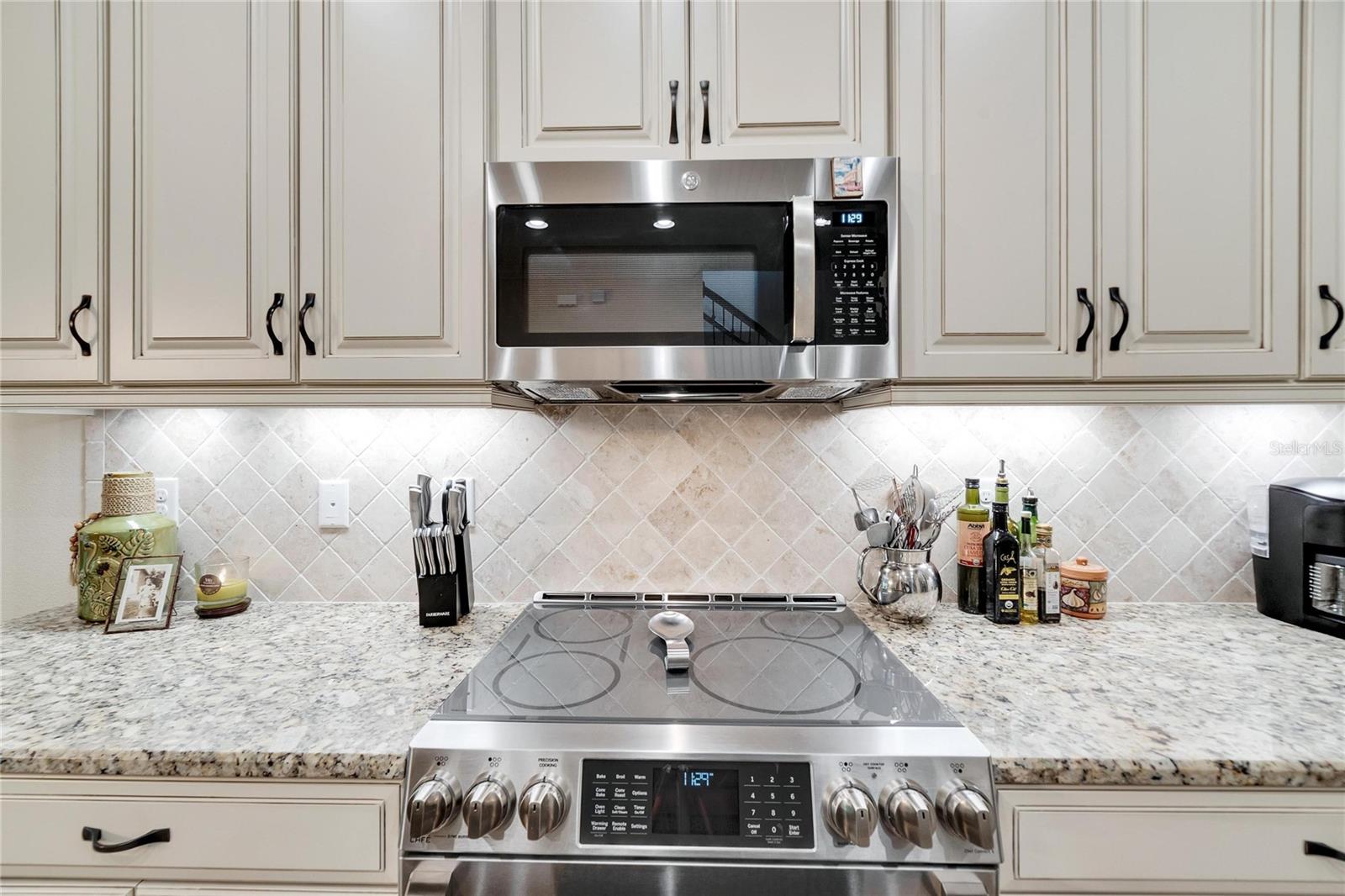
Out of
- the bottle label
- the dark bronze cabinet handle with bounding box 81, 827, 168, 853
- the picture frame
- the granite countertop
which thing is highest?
the bottle label

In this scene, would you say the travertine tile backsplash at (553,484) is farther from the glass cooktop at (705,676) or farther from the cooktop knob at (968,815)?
the cooktop knob at (968,815)

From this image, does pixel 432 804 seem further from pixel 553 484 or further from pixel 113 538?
pixel 113 538

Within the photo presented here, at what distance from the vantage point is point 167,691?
0.96 m

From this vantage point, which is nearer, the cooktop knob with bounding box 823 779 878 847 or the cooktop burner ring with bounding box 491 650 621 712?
the cooktop knob with bounding box 823 779 878 847

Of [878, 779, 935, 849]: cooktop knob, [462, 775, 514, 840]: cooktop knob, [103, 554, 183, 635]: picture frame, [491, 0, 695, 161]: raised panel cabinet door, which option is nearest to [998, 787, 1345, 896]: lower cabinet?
[878, 779, 935, 849]: cooktop knob

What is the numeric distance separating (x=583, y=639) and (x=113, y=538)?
1144mm

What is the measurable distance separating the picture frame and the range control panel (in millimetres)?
1164

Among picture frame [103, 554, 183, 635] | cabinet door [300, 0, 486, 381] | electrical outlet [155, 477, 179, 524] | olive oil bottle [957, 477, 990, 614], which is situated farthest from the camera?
electrical outlet [155, 477, 179, 524]

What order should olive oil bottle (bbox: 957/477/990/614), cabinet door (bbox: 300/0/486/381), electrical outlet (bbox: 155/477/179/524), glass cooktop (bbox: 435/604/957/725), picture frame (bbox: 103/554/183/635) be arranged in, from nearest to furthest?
glass cooktop (bbox: 435/604/957/725) < cabinet door (bbox: 300/0/486/381) < picture frame (bbox: 103/554/183/635) < olive oil bottle (bbox: 957/477/990/614) < electrical outlet (bbox: 155/477/179/524)

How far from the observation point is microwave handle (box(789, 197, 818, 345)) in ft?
3.44

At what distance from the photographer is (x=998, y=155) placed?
114 centimetres

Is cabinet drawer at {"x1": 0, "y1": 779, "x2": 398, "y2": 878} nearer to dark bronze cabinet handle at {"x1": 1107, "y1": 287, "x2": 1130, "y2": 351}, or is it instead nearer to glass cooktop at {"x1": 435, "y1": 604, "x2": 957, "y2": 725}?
glass cooktop at {"x1": 435, "y1": 604, "x2": 957, "y2": 725}

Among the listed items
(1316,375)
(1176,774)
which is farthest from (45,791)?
(1316,375)

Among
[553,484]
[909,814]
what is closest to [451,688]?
[553,484]
